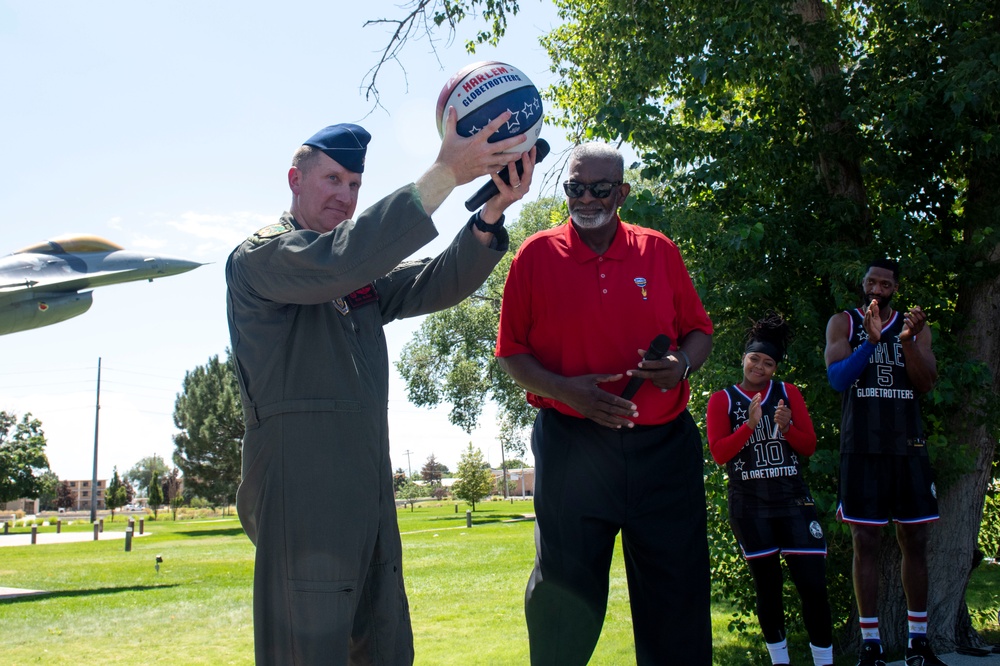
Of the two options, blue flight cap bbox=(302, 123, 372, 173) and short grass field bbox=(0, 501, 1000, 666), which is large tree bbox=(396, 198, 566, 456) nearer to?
short grass field bbox=(0, 501, 1000, 666)

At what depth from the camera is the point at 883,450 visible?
15.4 ft

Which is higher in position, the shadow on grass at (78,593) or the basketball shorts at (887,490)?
the basketball shorts at (887,490)

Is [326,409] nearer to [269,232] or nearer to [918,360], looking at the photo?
[269,232]

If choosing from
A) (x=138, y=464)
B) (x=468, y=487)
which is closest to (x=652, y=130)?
(x=468, y=487)

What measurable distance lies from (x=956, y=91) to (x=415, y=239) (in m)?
4.70

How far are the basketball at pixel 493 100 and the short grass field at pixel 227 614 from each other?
127 centimetres

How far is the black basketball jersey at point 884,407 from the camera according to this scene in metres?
4.72

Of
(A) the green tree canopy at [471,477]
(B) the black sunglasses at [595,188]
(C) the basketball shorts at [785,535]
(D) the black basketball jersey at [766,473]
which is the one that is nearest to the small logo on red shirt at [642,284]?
(B) the black sunglasses at [595,188]

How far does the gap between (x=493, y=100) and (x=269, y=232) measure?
2.68 ft

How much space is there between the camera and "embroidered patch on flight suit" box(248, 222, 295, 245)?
97.3 inches

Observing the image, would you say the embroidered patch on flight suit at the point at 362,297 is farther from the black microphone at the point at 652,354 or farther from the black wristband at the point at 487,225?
the black microphone at the point at 652,354

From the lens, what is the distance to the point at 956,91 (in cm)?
547

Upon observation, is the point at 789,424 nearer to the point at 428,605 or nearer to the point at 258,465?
the point at 258,465

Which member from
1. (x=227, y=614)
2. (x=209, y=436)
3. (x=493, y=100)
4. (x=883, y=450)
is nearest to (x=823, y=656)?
(x=883, y=450)
